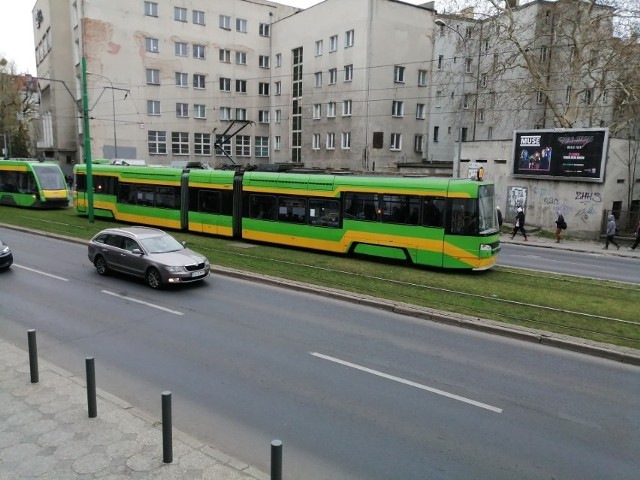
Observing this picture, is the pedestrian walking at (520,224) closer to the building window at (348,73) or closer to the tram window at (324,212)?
the tram window at (324,212)

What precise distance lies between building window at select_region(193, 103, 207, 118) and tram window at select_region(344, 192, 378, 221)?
41.1 metres

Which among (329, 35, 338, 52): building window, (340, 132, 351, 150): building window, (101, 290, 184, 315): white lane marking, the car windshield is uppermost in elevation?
(329, 35, 338, 52): building window

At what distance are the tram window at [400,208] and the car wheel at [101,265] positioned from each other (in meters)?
9.08

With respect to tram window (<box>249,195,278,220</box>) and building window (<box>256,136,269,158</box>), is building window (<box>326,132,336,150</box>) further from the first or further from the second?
tram window (<box>249,195,278,220</box>)

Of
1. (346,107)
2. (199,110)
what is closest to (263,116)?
(199,110)

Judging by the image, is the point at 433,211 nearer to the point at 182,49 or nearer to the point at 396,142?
the point at 396,142

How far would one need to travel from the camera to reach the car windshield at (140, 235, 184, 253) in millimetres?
13711

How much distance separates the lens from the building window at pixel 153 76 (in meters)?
51.2

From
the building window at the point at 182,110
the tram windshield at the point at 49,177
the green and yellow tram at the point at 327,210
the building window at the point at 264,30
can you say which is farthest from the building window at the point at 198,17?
the green and yellow tram at the point at 327,210

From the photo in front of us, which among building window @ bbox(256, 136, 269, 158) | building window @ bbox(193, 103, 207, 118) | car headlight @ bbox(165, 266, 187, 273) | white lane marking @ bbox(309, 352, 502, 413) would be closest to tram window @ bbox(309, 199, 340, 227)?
car headlight @ bbox(165, 266, 187, 273)

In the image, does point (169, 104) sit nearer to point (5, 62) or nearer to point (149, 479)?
point (5, 62)

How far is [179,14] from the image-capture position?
52375 mm

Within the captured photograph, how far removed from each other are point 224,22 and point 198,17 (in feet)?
10.1

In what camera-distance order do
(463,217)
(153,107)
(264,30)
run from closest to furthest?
(463,217) → (153,107) → (264,30)
